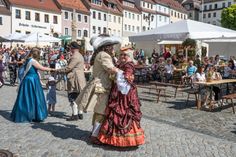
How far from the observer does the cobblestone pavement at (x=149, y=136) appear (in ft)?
19.7

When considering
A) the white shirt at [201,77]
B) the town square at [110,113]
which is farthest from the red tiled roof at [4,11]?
the white shirt at [201,77]

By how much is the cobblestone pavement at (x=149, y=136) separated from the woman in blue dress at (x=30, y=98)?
0.76 feet

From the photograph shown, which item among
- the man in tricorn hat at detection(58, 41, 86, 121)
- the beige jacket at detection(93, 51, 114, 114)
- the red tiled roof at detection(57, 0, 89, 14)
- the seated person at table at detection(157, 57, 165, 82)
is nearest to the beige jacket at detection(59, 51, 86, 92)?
the man in tricorn hat at detection(58, 41, 86, 121)

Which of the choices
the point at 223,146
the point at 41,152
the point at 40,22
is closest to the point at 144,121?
the point at 223,146

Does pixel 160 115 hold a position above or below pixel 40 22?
below

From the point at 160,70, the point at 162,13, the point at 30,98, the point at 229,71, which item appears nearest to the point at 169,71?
the point at 160,70

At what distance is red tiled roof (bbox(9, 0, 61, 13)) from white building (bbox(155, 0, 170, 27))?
2905 cm

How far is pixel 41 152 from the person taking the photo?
19.4 ft

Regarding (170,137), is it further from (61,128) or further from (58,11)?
(58,11)

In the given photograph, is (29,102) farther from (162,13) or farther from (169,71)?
(162,13)

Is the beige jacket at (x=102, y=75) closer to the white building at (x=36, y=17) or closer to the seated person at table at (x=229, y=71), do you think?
the seated person at table at (x=229, y=71)

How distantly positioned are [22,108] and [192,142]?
12.0 ft

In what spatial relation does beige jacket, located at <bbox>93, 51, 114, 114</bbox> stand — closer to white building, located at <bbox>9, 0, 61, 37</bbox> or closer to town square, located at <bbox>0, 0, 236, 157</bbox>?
town square, located at <bbox>0, 0, 236, 157</bbox>

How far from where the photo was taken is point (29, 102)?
26.5 ft
